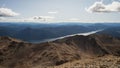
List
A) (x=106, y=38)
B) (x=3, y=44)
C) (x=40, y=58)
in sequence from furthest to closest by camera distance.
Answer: (x=106, y=38) → (x=3, y=44) → (x=40, y=58)

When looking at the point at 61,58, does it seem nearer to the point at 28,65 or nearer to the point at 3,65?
the point at 28,65

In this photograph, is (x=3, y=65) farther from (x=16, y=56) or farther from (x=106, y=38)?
(x=106, y=38)

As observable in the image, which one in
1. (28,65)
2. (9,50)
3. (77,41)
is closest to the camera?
(28,65)

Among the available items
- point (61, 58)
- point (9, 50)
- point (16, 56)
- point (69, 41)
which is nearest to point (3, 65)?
point (16, 56)

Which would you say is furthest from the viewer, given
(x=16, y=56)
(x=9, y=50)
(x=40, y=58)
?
(x=9, y=50)

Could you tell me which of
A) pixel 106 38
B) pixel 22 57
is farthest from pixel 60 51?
pixel 106 38

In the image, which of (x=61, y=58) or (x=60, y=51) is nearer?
(x=61, y=58)

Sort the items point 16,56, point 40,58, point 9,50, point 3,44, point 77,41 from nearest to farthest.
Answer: point 40,58, point 16,56, point 9,50, point 3,44, point 77,41

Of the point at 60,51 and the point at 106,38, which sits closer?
the point at 60,51
